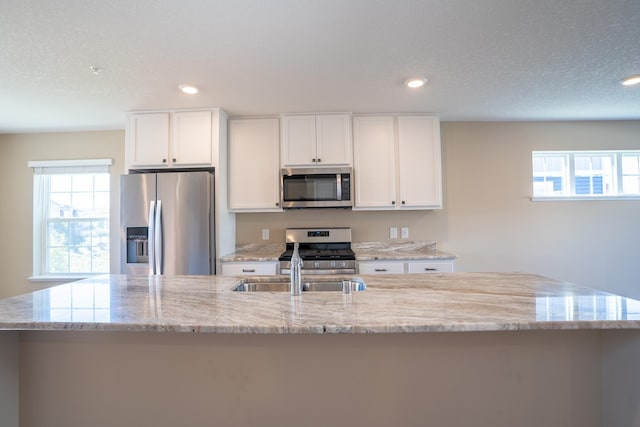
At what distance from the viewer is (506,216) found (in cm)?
339

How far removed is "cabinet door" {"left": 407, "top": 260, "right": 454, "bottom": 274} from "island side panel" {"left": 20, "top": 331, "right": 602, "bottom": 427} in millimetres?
1660

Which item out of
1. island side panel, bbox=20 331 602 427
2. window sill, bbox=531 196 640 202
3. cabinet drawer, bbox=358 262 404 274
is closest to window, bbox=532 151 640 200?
window sill, bbox=531 196 640 202

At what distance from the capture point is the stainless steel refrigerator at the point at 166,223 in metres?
2.66

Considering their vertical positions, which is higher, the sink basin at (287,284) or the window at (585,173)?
the window at (585,173)

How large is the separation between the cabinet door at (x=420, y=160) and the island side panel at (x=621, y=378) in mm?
2091

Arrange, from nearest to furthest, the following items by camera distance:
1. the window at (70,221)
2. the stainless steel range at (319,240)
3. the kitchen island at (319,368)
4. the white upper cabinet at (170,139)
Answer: the kitchen island at (319,368)
the white upper cabinet at (170,139)
the stainless steel range at (319,240)
the window at (70,221)

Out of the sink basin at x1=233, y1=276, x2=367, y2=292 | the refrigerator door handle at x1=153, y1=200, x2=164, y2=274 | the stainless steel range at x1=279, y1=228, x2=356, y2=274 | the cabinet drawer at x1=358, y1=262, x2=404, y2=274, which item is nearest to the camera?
the sink basin at x1=233, y1=276, x2=367, y2=292

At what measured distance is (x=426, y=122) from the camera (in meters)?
3.09

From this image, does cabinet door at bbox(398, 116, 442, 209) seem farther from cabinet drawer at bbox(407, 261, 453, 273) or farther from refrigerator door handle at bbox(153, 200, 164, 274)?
refrigerator door handle at bbox(153, 200, 164, 274)

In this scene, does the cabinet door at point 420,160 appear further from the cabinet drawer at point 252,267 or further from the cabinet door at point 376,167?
the cabinet drawer at point 252,267

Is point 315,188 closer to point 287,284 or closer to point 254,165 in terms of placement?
point 254,165

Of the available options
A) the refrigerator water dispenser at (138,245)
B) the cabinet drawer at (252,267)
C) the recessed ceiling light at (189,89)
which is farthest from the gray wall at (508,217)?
the recessed ceiling light at (189,89)

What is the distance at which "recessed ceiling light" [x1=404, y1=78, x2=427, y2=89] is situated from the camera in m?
2.30

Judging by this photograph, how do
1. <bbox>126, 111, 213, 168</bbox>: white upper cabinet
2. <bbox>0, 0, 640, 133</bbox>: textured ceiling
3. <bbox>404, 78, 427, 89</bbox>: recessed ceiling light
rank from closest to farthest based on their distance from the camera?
<bbox>0, 0, 640, 133</bbox>: textured ceiling
<bbox>404, 78, 427, 89</bbox>: recessed ceiling light
<bbox>126, 111, 213, 168</bbox>: white upper cabinet
